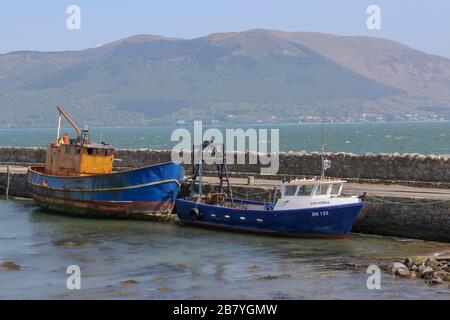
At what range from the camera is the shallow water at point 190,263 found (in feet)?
73.3

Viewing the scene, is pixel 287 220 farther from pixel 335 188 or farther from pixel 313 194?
pixel 335 188

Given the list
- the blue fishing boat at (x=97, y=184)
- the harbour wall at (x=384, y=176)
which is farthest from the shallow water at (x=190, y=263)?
the blue fishing boat at (x=97, y=184)

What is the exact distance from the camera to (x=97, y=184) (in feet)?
122

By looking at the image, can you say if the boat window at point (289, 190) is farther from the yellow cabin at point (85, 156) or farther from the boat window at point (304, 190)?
the yellow cabin at point (85, 156)

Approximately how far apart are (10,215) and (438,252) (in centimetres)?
2066

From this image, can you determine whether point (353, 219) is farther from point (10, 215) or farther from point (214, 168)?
point (10, 215)

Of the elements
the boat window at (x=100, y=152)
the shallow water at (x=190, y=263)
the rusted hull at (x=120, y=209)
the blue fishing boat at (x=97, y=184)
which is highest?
the boat window at (x=100, y=152)

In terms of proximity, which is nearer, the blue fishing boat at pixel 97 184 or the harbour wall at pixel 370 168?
the harbour wall at pixel 370 168

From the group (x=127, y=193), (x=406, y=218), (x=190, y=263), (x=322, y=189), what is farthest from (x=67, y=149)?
(x=406, y=218)

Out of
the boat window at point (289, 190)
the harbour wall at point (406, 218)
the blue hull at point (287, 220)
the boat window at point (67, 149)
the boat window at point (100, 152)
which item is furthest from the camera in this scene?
the boat window at point (67, 149)

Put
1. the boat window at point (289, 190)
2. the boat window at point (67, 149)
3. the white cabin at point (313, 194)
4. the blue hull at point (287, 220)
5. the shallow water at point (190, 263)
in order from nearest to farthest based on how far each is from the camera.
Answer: the shallow water at point (190, 263) → the blue hull at point (287, 220) → the white cabin at point (313, 194) → the boat window at point (289, 190) → the boat window at point (67, 149)

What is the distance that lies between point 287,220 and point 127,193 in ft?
27.4

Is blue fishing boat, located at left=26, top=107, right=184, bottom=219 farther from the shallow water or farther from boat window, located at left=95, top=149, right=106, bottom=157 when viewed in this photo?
the shallow water
